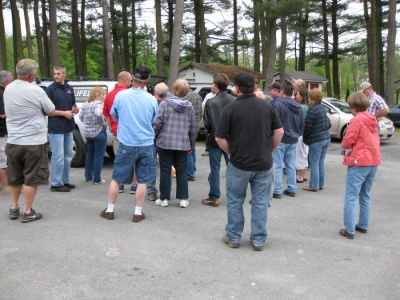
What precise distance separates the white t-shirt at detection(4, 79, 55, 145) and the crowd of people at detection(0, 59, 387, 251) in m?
0.01

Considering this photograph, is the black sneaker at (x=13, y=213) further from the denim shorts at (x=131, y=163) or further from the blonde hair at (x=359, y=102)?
the blonde hair at (x=359, y=102)

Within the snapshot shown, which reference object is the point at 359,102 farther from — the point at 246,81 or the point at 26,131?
the point at 26,131

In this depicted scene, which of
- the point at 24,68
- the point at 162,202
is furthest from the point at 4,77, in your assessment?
the point at 162,202

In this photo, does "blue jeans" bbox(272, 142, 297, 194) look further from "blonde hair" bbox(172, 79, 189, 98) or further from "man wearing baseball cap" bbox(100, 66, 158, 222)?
"man wearing baseball cap" bbox(100, 66, 158, 222)

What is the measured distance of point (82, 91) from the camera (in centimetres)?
908

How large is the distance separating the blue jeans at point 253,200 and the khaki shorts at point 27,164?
2294 mm

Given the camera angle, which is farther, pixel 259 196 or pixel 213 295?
pixel 259 196

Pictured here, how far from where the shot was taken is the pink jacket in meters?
4.43

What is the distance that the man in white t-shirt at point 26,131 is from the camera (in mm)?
4742

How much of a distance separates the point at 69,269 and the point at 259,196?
1.96 metres

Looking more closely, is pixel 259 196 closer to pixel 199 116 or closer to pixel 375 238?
pixel 375 238

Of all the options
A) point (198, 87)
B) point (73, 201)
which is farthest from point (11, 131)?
point (198, 87)

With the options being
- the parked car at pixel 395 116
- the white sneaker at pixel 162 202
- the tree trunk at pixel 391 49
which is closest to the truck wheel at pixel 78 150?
the white sneaker at pixel 162 202

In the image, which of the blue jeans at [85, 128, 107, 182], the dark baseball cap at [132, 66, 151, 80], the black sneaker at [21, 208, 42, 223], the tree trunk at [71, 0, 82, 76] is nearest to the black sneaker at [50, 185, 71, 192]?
the blue jeans at [85, 128, 107, 182]
